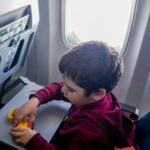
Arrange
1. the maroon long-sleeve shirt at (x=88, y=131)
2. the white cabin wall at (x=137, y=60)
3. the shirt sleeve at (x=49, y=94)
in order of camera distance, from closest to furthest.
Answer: the maroon long-sleeve shirt at (x=88, y=131)
the shirt sleeve at (x=49, y=94)
the white cabin wall at (x=137, y=60)

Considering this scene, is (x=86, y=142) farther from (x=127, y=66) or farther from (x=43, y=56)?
(x=43, y=56)

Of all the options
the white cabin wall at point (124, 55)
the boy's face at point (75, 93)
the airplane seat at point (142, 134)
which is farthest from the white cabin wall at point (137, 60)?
the boy's face at point (75, 93)

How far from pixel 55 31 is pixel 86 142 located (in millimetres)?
890

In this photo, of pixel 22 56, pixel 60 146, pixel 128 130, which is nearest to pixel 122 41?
pixel 22 56

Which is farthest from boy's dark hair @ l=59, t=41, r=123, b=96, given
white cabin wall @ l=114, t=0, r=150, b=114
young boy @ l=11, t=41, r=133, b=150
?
white cabin wall @ l=114, t=0, r=150, b=114

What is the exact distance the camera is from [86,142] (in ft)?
2.73

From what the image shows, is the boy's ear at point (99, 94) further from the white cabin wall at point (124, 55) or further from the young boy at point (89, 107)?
the white cabin wall at point (124, 55)

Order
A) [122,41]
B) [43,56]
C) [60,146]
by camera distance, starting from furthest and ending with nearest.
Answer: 1. [43,56]
2. [122,41]
3. [60,146]

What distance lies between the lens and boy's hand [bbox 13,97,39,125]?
95cm

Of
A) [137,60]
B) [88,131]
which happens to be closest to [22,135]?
[88,131]

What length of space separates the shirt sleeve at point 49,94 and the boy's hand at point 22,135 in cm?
19

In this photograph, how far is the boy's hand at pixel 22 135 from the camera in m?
0.87

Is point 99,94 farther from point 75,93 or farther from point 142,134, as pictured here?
point 142,134

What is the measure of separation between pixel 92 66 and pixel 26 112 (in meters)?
0.31
